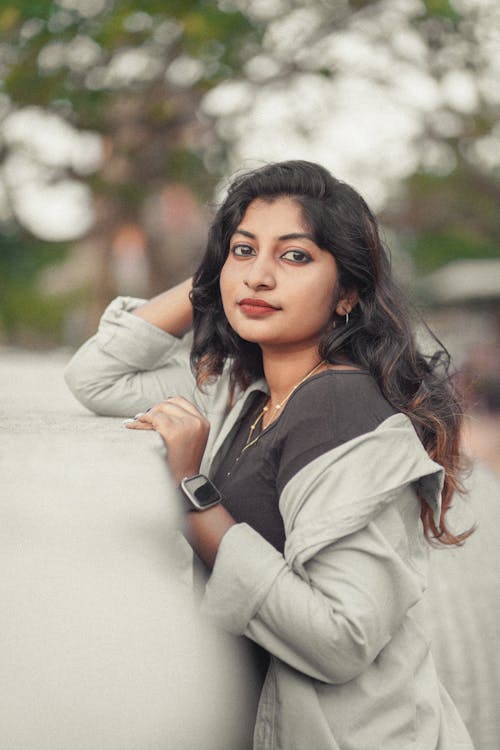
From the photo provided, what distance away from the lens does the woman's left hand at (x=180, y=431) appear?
1.65m

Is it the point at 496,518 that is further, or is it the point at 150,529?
the point at 496,518

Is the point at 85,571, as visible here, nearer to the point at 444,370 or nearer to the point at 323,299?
the point at 323,299

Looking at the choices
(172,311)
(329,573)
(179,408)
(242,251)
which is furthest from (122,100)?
(329,573)

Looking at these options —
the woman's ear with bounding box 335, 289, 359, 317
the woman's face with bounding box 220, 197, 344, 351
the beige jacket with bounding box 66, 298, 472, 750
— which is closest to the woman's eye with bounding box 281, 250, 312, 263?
the woman's face with bounding box 220, 197, 344, 351

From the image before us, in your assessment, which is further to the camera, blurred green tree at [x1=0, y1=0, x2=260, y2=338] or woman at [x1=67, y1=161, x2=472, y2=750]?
blurred green tree at [x1=0, y1=0, x2=260, y2=338]

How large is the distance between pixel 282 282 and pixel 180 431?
34cm

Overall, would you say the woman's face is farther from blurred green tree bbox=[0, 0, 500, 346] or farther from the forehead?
blurred green tree bbox=[0, 0, 500, 346]

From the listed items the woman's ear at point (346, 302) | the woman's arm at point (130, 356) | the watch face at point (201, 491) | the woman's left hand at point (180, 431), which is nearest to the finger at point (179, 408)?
the woman's left hand at point (180, 431)

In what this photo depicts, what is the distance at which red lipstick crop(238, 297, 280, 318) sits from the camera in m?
1.84

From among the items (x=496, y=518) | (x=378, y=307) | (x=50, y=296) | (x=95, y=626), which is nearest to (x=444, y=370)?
(x=378, y=307)

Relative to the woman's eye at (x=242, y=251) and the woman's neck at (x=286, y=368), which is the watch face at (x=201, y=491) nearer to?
the woman's neck at (x=286, y=368)

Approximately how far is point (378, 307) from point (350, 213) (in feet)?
0.60

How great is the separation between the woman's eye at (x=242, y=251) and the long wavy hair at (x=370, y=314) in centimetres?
7

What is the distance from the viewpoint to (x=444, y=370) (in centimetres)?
200
